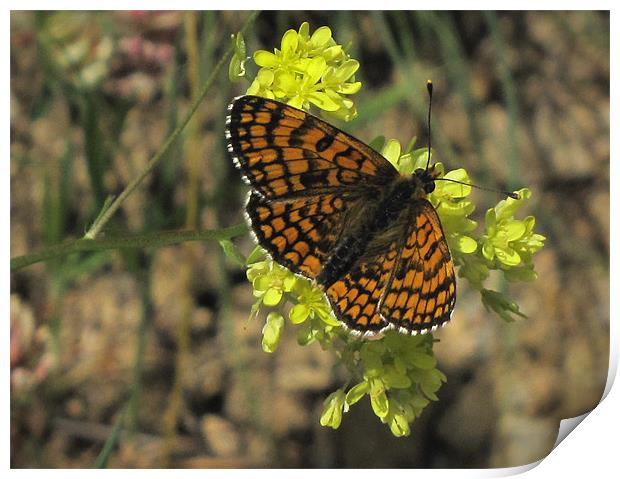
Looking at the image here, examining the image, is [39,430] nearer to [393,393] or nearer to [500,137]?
[393,393]

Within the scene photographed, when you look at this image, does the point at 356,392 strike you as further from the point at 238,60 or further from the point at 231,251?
the point at 238,60

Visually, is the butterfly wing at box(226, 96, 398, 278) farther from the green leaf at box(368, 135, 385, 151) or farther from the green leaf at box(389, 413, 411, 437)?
the green leaf at box(389, 413, 411, 437)

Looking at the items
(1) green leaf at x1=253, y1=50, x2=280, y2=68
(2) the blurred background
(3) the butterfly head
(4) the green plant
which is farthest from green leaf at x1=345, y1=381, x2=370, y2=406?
(2) the blurred background

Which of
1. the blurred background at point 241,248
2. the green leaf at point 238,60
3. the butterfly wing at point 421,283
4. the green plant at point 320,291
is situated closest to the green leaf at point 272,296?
the green plant at point 320,291

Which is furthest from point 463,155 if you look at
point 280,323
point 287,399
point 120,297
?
point 280,323

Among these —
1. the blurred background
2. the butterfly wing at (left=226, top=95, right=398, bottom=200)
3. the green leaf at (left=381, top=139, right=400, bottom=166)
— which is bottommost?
the blurred background

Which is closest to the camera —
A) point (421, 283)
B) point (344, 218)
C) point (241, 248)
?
point (421, 283)

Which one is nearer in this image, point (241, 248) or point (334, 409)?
point (334, 409)

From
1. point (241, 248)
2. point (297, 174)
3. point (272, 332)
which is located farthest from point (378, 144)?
point (241, 248)
